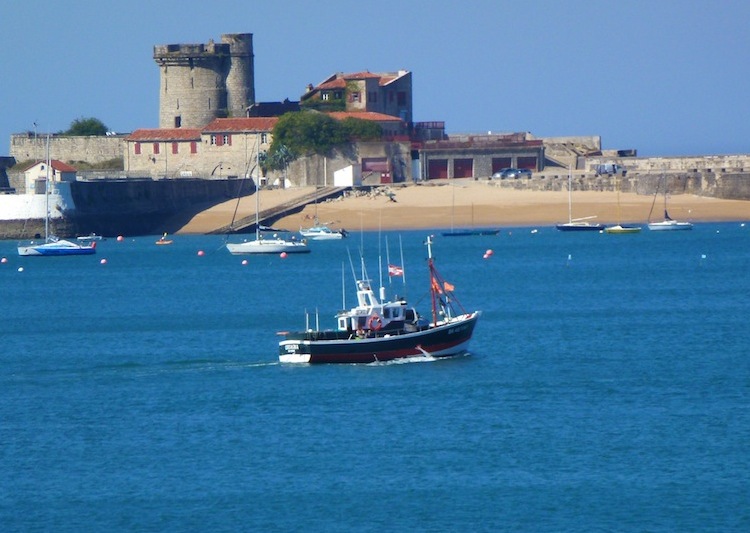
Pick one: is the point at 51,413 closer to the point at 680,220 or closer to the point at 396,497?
the point at 396,497

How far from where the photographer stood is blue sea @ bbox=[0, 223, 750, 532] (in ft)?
73.4

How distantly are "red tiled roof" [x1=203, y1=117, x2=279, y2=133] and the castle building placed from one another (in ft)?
9.58

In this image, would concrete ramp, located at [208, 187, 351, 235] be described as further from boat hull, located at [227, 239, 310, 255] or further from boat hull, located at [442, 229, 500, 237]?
boat hull, located at [227, 239, 310, 255]

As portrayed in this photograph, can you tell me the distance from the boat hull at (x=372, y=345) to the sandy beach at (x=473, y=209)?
45.0 m

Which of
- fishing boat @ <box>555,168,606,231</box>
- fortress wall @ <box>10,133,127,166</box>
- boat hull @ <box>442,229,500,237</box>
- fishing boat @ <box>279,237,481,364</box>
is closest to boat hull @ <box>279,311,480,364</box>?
fishing boat @ <box>279,237,481,364</box>

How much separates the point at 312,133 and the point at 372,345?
51939 millimetres

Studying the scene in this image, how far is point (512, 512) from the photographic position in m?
22.0

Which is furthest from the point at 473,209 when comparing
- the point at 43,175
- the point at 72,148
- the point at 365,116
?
the point at 72,148

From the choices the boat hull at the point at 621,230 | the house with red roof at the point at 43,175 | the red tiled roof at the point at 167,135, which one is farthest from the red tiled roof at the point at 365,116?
the boat hull at the point at 621,230

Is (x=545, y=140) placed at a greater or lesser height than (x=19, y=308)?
greater

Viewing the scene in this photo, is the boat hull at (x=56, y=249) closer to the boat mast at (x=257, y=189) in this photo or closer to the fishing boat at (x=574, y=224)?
the boat mast at (x=257, y=189)

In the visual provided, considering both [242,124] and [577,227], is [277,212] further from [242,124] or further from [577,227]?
[577,227]

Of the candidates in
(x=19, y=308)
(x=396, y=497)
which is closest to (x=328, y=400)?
(x=396, y=497)

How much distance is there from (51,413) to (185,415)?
8.48ft
